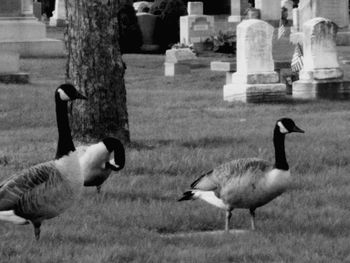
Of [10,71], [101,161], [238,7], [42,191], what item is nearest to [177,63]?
[10,71]

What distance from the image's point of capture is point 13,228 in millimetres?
8312

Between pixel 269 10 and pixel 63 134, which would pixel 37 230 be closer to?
pixel 63 134

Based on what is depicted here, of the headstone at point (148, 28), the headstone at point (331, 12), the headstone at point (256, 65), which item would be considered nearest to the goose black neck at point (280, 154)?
the headstone at point (256, 65)

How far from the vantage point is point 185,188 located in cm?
1014

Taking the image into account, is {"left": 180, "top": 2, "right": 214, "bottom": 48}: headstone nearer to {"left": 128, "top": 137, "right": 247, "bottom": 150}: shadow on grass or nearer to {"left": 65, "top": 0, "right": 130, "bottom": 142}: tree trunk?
{"left": 128, "top": 137, "right": 247, "bottom": 150}: shadow on grass

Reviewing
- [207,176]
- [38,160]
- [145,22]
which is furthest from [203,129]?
[145,22]

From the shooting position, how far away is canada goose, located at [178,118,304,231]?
801cm

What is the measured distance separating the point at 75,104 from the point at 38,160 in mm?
1165

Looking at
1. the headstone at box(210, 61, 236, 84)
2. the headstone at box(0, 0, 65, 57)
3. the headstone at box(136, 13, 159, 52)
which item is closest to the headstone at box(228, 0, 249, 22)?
the headstone at box(136, 13, 159, 52)

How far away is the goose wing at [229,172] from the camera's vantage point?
812cm

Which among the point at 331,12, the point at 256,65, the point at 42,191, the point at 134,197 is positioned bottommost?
the point at 134,197

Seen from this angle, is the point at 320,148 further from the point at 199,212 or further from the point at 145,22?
the point at 145,22

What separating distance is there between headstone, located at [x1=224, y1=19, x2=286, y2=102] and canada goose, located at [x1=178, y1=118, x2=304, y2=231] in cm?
1093

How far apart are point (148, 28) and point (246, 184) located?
30.5 metres
